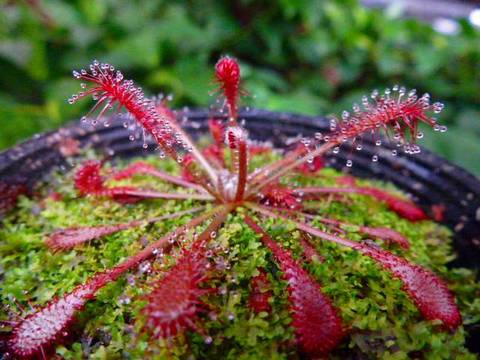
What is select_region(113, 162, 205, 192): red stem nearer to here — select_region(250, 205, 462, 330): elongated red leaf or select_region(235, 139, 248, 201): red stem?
select_region(235, 139, 248, 201): red stem

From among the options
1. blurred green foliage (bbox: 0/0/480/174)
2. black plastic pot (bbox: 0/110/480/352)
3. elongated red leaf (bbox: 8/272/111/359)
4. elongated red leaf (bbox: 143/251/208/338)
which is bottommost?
elongated red leaf (bbox: 8/272/111/359)

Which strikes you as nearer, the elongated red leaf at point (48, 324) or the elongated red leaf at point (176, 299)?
the elongated red leaf at point (176, 299)

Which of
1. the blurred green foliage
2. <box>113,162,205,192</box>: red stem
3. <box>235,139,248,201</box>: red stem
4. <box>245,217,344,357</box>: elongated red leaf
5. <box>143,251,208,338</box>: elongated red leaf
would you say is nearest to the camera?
Result: <box>143,251,208,338</box>: elongated red leaf

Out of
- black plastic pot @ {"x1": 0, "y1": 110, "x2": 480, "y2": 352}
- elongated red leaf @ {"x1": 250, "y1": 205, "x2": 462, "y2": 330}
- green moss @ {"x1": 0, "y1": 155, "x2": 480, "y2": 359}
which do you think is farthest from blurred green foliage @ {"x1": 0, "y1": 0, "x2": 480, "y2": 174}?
elongated red leaf @ {"x1": 250, "y1": 205, "x2": 462, "y2": 330}

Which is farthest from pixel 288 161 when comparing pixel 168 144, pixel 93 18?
pixel 93 18

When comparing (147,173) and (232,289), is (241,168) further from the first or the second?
(147,173)

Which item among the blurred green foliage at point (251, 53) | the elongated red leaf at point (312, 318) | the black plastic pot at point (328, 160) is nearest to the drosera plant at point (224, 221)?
the elongated red leaf at point (312, 318)

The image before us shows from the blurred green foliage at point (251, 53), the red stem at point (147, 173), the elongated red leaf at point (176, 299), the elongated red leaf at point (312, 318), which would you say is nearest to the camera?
the elongated red leaf at point (176, 299)

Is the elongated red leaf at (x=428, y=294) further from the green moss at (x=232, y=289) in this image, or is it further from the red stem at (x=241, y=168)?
the red stem at (x=241, y=168)
